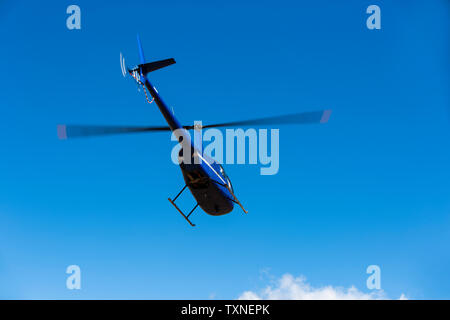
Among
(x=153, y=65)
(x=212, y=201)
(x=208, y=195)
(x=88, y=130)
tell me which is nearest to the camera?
(x=88, y=130)

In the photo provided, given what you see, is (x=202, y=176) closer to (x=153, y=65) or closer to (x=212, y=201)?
(x=212, y=201)

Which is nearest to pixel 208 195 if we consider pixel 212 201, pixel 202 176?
pixel 212 201

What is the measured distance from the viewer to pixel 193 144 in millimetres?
17234

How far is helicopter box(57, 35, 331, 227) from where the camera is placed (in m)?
14.6

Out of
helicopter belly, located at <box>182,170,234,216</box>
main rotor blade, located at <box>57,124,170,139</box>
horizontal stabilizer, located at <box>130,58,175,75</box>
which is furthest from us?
horizontal stabilizer, located at <box>130,58,175,75</box>

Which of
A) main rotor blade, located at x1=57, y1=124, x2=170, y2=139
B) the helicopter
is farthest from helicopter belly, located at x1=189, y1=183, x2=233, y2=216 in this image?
main rotor blade, located at x1=57, y1=124, x2=170, y2=139

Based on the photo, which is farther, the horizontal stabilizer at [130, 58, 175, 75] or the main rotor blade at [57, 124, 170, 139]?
the horizontal stabilizer at [130, 58, 175, 75]

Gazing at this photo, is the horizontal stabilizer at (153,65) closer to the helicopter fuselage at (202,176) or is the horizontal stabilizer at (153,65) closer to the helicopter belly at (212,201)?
the helicopter fuselage at (202,176)

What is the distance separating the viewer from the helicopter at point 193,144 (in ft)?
48.0

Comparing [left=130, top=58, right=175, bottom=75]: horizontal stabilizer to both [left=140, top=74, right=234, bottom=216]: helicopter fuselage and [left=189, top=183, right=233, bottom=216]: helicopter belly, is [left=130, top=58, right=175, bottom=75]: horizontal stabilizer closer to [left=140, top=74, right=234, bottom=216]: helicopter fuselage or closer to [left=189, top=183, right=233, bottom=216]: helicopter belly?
[left=140, top=74, right=234, bottom=216]: helicopter fuselage
